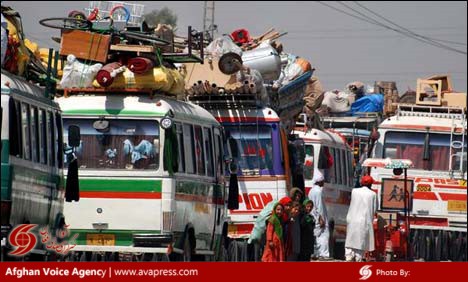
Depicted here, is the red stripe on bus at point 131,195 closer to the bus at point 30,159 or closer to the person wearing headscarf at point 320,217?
the bus at point 30,159

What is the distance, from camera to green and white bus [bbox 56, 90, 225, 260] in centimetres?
2009

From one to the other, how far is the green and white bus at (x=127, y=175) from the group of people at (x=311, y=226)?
2189 millimetres

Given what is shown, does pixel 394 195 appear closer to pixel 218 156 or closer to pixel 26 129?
pixel 218 156

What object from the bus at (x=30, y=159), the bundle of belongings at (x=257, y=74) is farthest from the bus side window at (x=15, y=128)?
the bundle of belongings at (x=257, y=74)

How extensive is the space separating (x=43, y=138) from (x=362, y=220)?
893 cm

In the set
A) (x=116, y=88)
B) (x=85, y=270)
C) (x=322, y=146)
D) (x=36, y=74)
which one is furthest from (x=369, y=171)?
(x=85, y=270)

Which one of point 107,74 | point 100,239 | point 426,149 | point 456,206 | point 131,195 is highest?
point 107,74

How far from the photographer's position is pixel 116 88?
2073 cm

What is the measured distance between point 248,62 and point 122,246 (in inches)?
343

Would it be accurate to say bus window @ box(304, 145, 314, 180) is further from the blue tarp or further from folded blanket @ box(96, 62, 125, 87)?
folded blanket @ box(96, 62, 125, 87)

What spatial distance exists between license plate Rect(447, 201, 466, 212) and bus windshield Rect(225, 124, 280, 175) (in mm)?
7795

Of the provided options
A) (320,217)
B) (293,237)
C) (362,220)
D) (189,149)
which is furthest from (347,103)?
(189,149)

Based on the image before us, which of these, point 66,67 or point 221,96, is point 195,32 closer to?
point 221,96

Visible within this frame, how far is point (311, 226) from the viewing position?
25.3 meters
